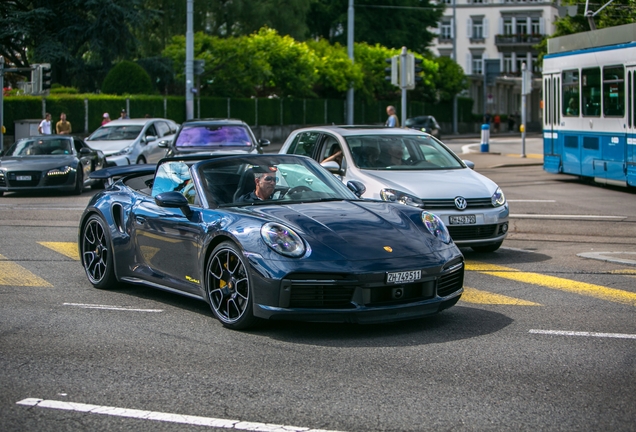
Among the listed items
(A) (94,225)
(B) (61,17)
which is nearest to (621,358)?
(A) (94,225)

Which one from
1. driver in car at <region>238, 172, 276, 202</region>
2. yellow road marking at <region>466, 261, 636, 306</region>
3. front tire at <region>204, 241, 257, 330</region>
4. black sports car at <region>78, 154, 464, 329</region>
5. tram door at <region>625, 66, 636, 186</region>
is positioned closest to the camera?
black sports car at <region>78, 154, 464, 329</region>

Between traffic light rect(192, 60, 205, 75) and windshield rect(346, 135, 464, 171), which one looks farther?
traffic light rect(192, 60, 205, 75)

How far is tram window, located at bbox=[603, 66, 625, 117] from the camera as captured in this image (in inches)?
805

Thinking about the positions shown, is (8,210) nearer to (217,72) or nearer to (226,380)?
(226,380)

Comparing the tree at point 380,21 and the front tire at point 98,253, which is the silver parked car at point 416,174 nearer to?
the front tire at point 98,253

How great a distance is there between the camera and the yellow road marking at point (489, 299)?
8328 millimetres

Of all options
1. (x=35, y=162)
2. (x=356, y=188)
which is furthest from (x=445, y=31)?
(x=356, y=188)

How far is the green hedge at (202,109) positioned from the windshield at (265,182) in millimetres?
31167

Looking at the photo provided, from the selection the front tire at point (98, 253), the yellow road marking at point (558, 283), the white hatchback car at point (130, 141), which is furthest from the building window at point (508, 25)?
the front tire at point (98, 253)

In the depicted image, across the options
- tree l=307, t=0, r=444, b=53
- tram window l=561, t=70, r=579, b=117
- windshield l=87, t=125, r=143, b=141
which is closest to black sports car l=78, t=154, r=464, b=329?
tram window l=561, t=70, r=579, b=117

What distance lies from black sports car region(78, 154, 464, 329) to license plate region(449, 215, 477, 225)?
2.41m

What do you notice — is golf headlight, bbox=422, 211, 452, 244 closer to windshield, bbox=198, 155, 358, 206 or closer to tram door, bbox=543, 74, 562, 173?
windshield, bbox=198, 155, 358, 206

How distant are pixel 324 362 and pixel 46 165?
15932 mm

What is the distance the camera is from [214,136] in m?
22.4
